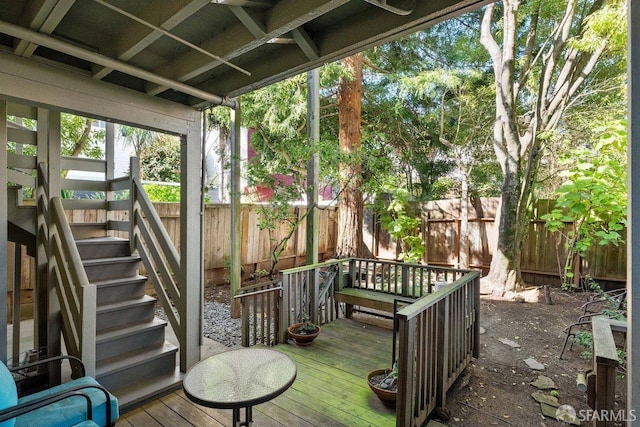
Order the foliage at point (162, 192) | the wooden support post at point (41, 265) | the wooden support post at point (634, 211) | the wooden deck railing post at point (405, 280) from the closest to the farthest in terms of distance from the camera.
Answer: the wooden support post at point (634, 211) < the wooden support post at point (41, 265) < the wooden deck railing post at point (405, 280) < the foliage at point (162, 192)

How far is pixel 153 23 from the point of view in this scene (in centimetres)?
187

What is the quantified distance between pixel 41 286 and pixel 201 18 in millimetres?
2819

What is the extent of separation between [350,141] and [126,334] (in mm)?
5050

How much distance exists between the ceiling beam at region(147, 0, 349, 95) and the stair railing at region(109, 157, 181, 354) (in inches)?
52.1

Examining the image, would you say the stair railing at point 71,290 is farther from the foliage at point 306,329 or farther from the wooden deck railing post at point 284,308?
the foliage at point 306,329

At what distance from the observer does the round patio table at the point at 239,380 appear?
1.76 meters

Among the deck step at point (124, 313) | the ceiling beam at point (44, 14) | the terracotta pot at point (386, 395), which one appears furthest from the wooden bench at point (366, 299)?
the ceiling beam at point (44, 14)

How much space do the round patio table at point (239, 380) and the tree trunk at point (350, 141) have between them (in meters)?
4.40

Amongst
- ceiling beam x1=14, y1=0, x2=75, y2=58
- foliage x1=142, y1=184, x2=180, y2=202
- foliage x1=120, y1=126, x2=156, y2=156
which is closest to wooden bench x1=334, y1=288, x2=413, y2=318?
ceiling beam x1=14, y1=0, x2=75, y2=58

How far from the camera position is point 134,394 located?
270 cm

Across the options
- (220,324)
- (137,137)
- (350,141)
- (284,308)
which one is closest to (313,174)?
(284,308)

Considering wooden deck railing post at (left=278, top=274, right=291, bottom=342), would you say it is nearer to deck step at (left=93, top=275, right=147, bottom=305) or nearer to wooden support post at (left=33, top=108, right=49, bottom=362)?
deck step at (left=93, top=275, right=147, bottom=305)

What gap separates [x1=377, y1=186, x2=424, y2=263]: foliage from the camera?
7.55 m

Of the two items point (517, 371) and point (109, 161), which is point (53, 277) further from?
point (517, 371)
